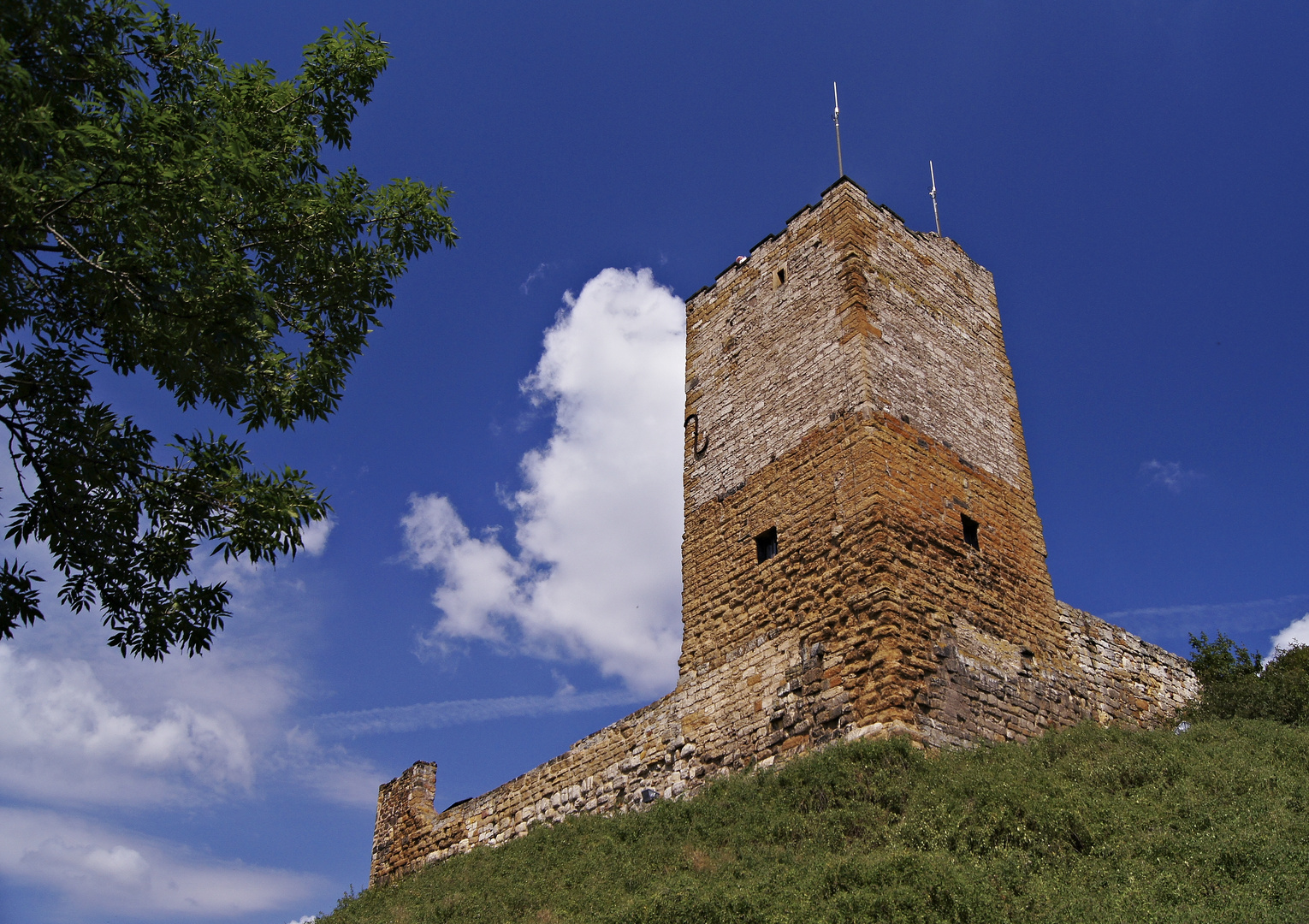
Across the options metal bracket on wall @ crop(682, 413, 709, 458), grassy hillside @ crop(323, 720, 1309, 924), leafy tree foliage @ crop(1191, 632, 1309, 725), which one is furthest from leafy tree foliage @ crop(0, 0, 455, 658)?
leafy tree foliage @ crop(1191, 632, 1309, 725)

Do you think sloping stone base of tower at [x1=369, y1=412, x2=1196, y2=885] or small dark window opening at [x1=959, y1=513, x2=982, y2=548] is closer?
sloping stone base of tower at [x1=369, y1=412, x2=1196, y2=885]

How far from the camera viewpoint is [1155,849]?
6.41 metres

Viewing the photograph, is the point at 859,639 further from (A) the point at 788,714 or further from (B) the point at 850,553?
(A) the point at 788,714

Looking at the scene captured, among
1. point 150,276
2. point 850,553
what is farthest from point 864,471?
point 150,276

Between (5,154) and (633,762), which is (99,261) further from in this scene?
(633,762)

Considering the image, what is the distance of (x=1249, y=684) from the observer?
1234 centimetres

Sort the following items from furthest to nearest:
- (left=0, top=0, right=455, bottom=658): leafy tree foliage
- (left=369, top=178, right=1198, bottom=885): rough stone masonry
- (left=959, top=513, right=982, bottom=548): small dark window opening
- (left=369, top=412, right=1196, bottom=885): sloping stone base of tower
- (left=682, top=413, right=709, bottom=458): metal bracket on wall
Answer: (left=682, top=413, right=709, bottom=458): metal bracket on wall < (left=959, top=513, right=982, bottom=548): small dark window opening < (left=369, top=178, right=1198, bottom=885): rough stone masonry < (left=369, top=412, right=1196, bottom=885): sloping stone base of tower < (left=0, top=0, right=455, bottom=658): leafy tree foliage

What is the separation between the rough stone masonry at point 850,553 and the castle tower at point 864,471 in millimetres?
31

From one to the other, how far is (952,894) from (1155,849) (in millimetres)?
1548

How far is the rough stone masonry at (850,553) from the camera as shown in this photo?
32.5ft

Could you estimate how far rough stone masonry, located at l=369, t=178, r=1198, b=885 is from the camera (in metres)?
9.90

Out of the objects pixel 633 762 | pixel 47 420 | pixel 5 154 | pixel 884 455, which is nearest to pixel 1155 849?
pixel 884 455

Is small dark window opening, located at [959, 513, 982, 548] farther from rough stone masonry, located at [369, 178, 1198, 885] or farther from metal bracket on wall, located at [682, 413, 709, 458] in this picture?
metal bracket on wall, located at [682, 413, 709, 458]

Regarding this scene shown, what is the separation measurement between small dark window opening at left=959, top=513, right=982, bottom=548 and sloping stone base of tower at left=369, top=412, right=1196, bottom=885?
78 mm
